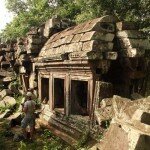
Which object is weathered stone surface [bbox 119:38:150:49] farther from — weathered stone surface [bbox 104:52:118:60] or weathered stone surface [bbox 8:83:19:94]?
weathered stone surface [bbox 8:83:19:94]

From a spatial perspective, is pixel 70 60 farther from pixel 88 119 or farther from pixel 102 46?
pixel 88 119

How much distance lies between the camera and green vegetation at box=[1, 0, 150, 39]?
11453 mm

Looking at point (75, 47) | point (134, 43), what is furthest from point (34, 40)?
point (134, 43)

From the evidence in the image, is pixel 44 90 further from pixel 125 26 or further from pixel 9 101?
pixel 125 26

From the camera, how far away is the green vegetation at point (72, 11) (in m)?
11.5

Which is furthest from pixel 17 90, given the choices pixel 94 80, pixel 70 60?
pixel 94 80

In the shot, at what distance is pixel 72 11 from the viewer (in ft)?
71.2

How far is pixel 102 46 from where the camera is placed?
25.4 ft

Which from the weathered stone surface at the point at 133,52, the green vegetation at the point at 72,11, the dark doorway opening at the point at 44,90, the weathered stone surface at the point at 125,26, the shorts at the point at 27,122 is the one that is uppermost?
the green vegetation at the point at 72,11

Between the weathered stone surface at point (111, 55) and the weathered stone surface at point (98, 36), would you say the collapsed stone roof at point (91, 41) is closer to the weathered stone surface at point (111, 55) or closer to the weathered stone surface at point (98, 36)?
the weathered stone surface at point (98, 36)

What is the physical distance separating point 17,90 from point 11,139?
5002 mm

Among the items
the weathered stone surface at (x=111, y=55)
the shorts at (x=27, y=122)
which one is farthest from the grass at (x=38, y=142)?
the weathered stone surface at (x=111, y=55)

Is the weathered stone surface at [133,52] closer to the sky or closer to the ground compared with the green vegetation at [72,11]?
closer to the ground

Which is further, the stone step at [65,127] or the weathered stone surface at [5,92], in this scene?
the weathered stone surface at [5,92]
